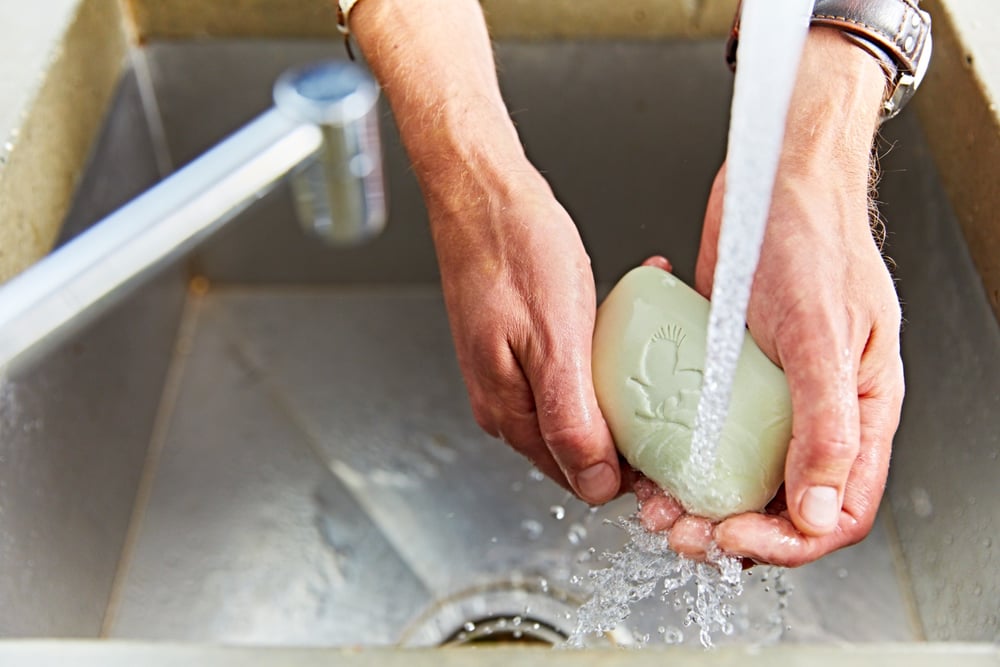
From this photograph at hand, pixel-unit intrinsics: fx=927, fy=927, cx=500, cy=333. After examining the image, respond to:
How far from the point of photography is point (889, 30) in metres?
0.73

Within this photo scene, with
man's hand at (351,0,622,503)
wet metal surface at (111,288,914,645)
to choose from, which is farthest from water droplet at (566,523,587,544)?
man's hand at (351,0,622,503)

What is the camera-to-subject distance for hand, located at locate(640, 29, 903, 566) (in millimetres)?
597

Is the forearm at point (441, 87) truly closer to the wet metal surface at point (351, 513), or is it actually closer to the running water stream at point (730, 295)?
the running water stream at point (730, 295)

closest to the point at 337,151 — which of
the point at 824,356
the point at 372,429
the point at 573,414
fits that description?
the point at 573,414

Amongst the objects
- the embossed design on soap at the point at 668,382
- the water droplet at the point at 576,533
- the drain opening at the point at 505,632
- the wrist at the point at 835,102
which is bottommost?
the drain opening at the point at 505,632

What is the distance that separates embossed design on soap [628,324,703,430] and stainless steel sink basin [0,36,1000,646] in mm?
215

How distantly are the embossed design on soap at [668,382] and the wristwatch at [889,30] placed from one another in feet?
0.93

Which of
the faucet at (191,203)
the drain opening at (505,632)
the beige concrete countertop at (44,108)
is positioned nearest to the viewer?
the faucet at (191,203)

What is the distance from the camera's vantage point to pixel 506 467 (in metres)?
0.96

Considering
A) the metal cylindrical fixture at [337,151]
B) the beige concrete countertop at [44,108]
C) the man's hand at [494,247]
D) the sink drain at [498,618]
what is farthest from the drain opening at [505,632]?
the beige concrete countertop at [44,108]

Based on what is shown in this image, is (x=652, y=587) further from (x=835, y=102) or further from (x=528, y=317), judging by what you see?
(x=835, y=102)

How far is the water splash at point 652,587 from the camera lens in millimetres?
693

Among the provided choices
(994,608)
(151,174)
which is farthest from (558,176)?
(994,608)

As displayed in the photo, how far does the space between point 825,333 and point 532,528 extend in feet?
1.33
